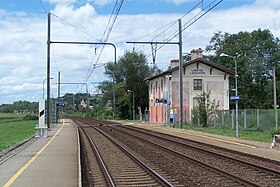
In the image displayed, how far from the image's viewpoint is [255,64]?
8550cm

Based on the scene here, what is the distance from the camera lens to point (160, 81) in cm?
7162

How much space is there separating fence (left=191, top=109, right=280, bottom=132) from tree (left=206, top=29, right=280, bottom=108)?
41.2m

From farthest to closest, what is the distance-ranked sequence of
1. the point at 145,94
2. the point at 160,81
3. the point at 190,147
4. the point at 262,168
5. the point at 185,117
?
the point at 145,94 → the point at 160,81 → the point at 185,117 → the point at 190,147 → the point at 262,168

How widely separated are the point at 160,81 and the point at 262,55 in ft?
81.5

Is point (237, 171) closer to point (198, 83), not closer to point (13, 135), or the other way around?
point (13, 135)

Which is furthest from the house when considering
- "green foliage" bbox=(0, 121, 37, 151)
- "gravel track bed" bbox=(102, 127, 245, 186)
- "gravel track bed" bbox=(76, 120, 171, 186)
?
"gravel track bed" bbox=(76, 120, 171, 186)

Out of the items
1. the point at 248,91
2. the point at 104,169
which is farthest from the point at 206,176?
the point at 248,91

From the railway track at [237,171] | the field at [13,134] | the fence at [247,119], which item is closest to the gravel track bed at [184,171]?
the railway track at [237,171]

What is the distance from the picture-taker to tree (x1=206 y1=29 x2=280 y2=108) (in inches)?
3356

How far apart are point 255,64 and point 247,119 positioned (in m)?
49.2

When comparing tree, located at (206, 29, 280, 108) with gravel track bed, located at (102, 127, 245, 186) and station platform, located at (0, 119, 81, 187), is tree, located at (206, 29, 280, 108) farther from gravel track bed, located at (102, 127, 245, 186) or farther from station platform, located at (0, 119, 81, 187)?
station platform, located at (0, 119, 81, 187)

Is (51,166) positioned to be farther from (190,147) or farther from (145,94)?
Answer: (145,94)

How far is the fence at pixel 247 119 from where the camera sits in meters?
35.2

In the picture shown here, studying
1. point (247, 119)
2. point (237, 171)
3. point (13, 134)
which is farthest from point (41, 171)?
point (13, 134)
